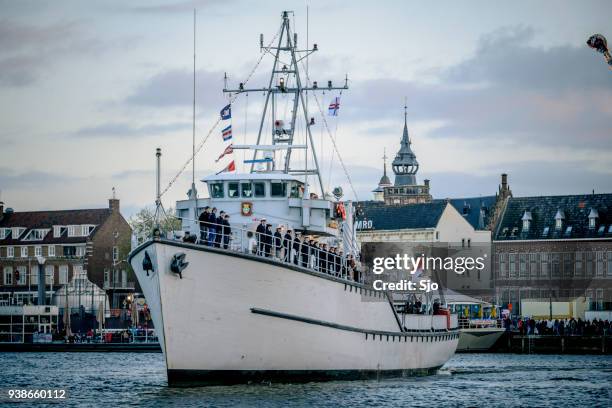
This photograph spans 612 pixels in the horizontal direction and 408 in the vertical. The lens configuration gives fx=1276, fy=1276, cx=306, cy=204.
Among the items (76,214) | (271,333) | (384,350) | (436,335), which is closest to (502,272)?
(76,214)

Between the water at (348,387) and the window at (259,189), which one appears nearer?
the water at (348,387)

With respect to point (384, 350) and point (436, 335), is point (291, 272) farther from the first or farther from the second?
point (436, 335)

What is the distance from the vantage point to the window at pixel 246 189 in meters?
43.2

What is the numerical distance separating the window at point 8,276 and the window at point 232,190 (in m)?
76.3

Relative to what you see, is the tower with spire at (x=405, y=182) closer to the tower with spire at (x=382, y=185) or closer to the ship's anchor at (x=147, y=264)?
the tower with spire at (x=382, y=185)

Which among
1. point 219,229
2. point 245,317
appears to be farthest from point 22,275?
point 245,317

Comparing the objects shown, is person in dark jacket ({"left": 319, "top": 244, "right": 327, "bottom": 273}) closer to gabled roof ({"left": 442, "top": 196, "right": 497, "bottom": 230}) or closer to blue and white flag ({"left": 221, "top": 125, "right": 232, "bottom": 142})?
blue and white flag ({"left": 221, "top": 125, "right": 232, "bottom": 142})

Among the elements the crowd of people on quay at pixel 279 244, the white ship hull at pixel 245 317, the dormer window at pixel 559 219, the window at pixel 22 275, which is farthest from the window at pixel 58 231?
the white ship hull at pixel 245 317

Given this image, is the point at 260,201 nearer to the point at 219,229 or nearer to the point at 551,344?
the point at 219,229

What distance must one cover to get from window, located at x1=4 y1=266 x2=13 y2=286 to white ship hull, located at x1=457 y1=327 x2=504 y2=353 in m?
51.7

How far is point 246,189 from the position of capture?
43.3 meters

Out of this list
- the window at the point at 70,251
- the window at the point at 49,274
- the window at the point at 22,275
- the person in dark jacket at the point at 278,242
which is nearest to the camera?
the person in dark jacket at the point at 278,242

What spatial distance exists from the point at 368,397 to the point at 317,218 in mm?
7802

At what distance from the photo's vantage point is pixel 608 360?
6606 centimetres
